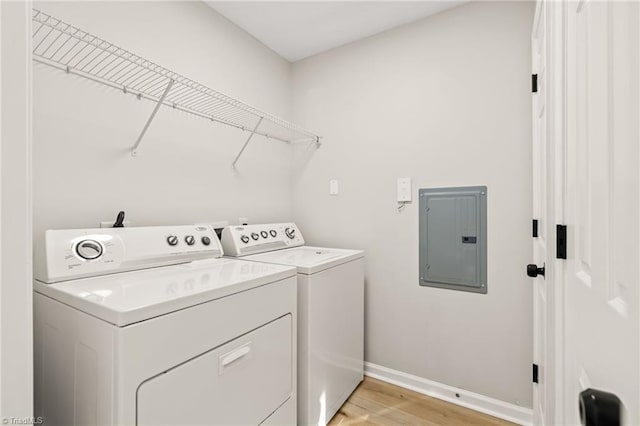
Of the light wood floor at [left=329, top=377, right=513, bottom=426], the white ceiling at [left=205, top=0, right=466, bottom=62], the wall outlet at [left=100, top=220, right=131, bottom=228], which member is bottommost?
the light wood floor at [left=329, top=377, right=513, bottom=426]

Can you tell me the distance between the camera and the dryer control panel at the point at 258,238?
5.83 feet

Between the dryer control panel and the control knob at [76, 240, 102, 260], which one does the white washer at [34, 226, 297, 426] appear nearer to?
the control knob at [76, 240, 102, 260]

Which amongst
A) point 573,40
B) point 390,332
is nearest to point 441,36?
point 573,40

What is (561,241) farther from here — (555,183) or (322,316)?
(322,316)

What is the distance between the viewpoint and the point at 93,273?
115 cm

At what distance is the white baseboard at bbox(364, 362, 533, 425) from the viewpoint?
65.5 inches

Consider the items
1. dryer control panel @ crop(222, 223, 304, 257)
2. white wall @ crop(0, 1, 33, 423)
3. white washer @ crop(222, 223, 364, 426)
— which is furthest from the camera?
dryer control panel @ crop(222, 223, 304, 257)

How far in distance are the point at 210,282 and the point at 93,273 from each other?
1.60 feet

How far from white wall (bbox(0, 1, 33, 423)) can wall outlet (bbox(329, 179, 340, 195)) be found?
1831mm

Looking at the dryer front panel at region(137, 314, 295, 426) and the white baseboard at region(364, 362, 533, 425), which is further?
the white baseboard at region(364, 362, 533, 425)

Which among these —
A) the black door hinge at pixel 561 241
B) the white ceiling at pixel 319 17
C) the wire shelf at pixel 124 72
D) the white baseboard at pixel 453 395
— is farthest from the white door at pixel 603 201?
the wire shelf at pixel 124 72

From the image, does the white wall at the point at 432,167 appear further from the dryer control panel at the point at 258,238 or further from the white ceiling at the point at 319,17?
the dryer control panel at the point at 258,238

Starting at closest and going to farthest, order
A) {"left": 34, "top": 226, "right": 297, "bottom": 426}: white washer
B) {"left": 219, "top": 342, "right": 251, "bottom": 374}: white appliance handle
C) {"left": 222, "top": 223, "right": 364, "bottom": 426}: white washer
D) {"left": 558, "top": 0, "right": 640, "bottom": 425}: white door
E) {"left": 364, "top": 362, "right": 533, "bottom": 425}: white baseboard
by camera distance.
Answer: {"left": 558, "top": 0, "right": 640, "bottom": 425}: white door → {"left": 34, "top": 226, "right": 297, "bottom": 426}: white washer → {"left": 219, "top": 342, "right": 251, "bottom": 374}: white appliance handle → {"left": 222, "top": 223, "right": 364, "bottom": 426}: white washer → {"left": 364, "top": 362, "right": 533, "bottom": 425}: white baseboard

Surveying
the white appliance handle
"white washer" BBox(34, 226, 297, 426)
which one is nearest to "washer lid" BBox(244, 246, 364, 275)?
"white washer" BBox(34, 226, 297, 426)
